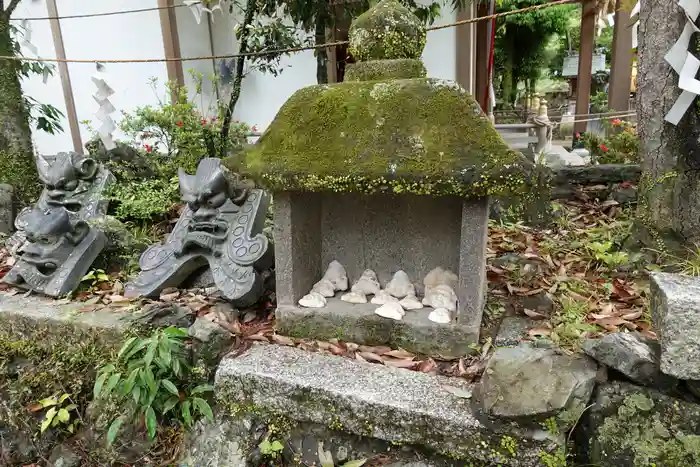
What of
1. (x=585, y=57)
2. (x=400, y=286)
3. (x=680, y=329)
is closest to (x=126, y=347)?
(x=400, y=286)

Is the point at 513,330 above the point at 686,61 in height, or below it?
below

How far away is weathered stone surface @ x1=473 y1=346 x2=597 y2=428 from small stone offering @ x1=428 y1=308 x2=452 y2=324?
48 centimetres

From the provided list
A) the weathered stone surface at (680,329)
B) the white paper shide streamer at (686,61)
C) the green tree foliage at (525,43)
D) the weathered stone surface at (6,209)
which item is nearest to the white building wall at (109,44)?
the weathered stone surface at (6,209)

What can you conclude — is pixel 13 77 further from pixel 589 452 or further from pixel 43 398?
pixel 589 452

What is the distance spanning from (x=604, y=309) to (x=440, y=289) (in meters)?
0.88

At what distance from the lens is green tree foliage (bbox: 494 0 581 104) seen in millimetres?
12867

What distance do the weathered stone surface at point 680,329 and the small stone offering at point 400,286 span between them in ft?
3.87

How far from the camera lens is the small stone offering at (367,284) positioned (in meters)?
2.54

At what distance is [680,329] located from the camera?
149cm

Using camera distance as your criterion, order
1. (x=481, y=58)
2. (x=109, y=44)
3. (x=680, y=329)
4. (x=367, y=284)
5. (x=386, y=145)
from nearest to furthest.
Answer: (x=680, y=329), (x=386, y=145), (x=367, y=284), (x=109, y=44), (x=481, y=58)

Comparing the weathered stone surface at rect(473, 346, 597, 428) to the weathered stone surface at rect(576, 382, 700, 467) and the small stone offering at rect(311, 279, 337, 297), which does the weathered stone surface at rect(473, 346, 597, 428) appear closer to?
the weathered stone surface at rect(576, 382, 700, 467)

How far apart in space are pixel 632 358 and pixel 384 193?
1.22m

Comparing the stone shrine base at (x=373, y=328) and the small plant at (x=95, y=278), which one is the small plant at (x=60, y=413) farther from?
the stone shrine base at (x=373, y=328)

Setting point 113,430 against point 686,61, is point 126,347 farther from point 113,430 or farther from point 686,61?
point 686,61
